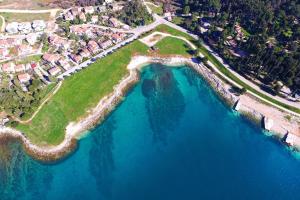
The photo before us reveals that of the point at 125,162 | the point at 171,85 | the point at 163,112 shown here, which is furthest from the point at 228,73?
the point at 125,162

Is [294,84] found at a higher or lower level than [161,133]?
higher

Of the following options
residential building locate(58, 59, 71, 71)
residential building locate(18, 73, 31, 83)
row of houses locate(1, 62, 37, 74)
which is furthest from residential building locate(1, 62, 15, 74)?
residential building locate(58, 59, 71, 71)

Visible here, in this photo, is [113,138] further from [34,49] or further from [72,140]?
[34,49]

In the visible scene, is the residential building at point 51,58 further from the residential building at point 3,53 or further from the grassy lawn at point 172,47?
the grassy lawn at point 172,47

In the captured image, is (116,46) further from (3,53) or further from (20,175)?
(20,175)

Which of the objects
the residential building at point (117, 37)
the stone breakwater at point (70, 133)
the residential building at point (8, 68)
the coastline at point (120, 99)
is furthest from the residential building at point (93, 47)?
the residential building at point (8, 68)
